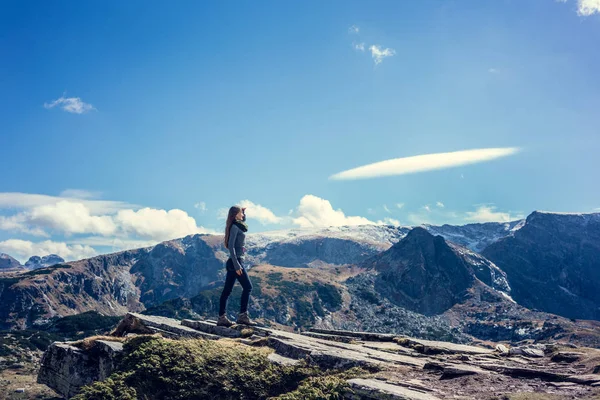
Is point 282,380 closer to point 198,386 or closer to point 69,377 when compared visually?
point 198,386

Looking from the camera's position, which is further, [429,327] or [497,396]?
[429,327]

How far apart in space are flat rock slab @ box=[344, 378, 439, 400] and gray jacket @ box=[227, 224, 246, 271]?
323 inches

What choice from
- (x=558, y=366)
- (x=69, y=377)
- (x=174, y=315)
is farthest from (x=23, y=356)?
(x=558, y=366)

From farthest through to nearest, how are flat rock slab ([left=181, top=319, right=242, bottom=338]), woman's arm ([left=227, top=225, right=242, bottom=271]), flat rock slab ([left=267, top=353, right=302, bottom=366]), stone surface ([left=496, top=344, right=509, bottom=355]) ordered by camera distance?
woman's arm ([left=227, top=225, right=242, bottom=271]) → flat rock slab ([left=181, top=319, right=242, bottom=338]) → stone surface ([left=496, top=344, right=509, bottom=355]) → flat rock slab ([left=267, top=353, right=302, bottom=366])

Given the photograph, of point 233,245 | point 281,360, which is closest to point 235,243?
point 233,245

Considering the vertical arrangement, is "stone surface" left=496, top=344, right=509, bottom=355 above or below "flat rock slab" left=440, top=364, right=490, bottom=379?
below

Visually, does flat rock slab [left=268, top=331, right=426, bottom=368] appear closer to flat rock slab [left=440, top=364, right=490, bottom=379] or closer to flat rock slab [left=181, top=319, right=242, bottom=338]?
flat rock slab [left=440, top=364, right=490, bottom=379]

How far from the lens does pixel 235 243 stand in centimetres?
1736

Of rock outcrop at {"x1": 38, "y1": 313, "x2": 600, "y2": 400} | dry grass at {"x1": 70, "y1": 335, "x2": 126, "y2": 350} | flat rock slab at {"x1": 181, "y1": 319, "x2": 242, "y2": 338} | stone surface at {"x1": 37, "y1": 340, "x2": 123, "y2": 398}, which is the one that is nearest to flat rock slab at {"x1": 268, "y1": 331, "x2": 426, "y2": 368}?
rock outcrop at {"x1": 38, "y1": 313, "x2": 600, "y2": 400}

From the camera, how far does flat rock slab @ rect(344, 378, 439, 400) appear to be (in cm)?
888

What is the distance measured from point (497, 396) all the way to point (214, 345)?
7868 mm

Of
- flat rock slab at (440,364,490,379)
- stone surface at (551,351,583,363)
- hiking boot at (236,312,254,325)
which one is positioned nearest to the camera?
flat rock slab at (440,364,490,379)

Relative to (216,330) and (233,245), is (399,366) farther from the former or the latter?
(233,245)

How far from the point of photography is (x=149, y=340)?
41.2 feet
